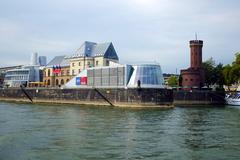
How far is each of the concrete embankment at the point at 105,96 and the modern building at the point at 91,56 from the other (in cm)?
1248

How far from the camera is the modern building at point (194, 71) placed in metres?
97.6

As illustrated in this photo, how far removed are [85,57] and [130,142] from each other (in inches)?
2774

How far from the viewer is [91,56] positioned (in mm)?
94000

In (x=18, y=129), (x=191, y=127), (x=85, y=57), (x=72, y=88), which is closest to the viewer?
(x=18, y=129)

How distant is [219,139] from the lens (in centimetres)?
2589

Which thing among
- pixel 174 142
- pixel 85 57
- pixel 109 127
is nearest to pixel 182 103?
pixel 85 57

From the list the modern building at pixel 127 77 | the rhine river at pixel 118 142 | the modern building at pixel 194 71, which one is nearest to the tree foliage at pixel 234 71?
the modern building at pixel 194 71

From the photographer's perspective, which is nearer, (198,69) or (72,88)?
(72,88)

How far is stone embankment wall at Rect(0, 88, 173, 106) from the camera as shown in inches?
2453

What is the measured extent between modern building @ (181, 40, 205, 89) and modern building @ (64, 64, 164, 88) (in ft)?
97.8

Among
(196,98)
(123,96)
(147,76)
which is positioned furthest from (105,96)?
(196,98)

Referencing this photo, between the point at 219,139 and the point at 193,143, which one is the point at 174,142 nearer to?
the point at 193,143

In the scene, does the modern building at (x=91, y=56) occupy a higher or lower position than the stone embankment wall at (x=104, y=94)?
higher

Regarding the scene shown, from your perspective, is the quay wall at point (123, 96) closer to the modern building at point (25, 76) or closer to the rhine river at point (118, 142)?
the modern building at point (25, 76)
